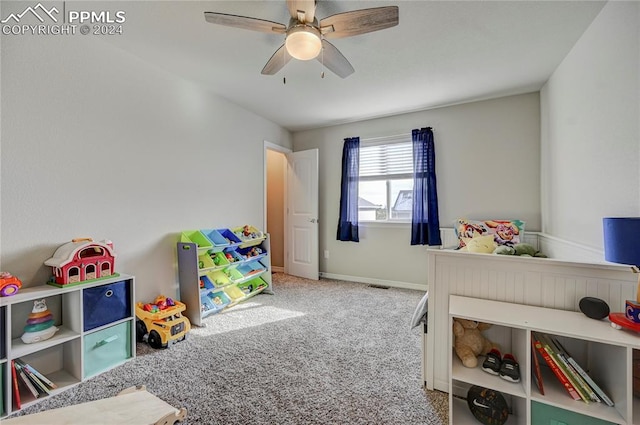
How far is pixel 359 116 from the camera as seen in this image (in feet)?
12.3

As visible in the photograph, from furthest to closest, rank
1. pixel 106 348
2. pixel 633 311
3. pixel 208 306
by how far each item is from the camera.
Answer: pixel 208 306
pixel 106 348
pixel 633 311

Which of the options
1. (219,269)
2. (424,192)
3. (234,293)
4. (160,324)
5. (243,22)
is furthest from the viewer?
(424,192)

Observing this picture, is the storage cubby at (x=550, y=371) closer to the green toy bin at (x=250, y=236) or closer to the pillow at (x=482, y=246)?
→ the pillow at (x=482, y=246)

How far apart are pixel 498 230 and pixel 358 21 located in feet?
8.27

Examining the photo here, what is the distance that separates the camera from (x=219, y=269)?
9.05ft

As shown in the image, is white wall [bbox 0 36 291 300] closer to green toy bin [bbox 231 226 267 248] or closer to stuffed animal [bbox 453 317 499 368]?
green toy bin [bbox 231 226 267 248]

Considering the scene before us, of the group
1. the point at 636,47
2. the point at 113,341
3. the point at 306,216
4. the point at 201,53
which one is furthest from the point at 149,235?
the point at 636,47

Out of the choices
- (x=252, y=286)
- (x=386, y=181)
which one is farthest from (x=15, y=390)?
(x=386, y=181)

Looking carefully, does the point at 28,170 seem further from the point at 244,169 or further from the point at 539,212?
the point at 539,212

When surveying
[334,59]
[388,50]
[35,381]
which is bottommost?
[35,381]

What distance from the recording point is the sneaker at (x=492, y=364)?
4.07 feet

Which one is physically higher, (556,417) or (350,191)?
(350,191)

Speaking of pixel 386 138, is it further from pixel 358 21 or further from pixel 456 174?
pixel 358 21

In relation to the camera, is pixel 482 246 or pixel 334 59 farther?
pixel 482 246
